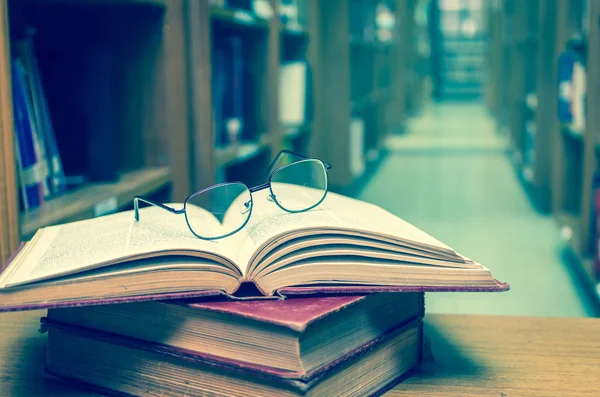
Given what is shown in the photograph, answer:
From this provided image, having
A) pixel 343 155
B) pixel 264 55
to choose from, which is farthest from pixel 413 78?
pixel 264 55

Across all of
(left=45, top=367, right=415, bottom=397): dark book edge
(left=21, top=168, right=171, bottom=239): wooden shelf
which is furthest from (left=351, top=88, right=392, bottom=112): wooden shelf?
(left=45, top=367, right=415, bottom=397): dark book edge

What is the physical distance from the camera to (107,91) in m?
1.54

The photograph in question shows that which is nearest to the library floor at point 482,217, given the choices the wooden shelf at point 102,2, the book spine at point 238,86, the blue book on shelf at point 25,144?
the book spine at point 238,86

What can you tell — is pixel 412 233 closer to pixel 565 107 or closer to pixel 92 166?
pixel 92 166

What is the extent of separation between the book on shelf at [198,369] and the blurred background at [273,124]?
1.39ft

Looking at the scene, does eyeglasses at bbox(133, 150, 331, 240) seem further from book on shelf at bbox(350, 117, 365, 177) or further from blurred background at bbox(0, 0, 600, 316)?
book on shelf at bbox(350, 117, 365, 177)

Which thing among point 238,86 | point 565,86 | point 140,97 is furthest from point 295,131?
point 140,97

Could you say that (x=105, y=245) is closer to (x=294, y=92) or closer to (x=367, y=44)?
(x=294, y=92)

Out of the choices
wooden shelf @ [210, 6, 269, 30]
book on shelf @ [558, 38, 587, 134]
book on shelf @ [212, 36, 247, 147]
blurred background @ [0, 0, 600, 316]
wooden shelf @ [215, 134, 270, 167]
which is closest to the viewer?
blurred background @ [0, 0, 600, 316]

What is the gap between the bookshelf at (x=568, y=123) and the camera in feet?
8.55

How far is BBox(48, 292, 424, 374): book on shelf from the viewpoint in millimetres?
570

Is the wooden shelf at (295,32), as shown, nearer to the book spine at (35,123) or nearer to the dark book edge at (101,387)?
the book spine at (35,123)

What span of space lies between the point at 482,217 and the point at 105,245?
3375 mm

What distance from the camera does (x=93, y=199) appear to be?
4.49 feet
